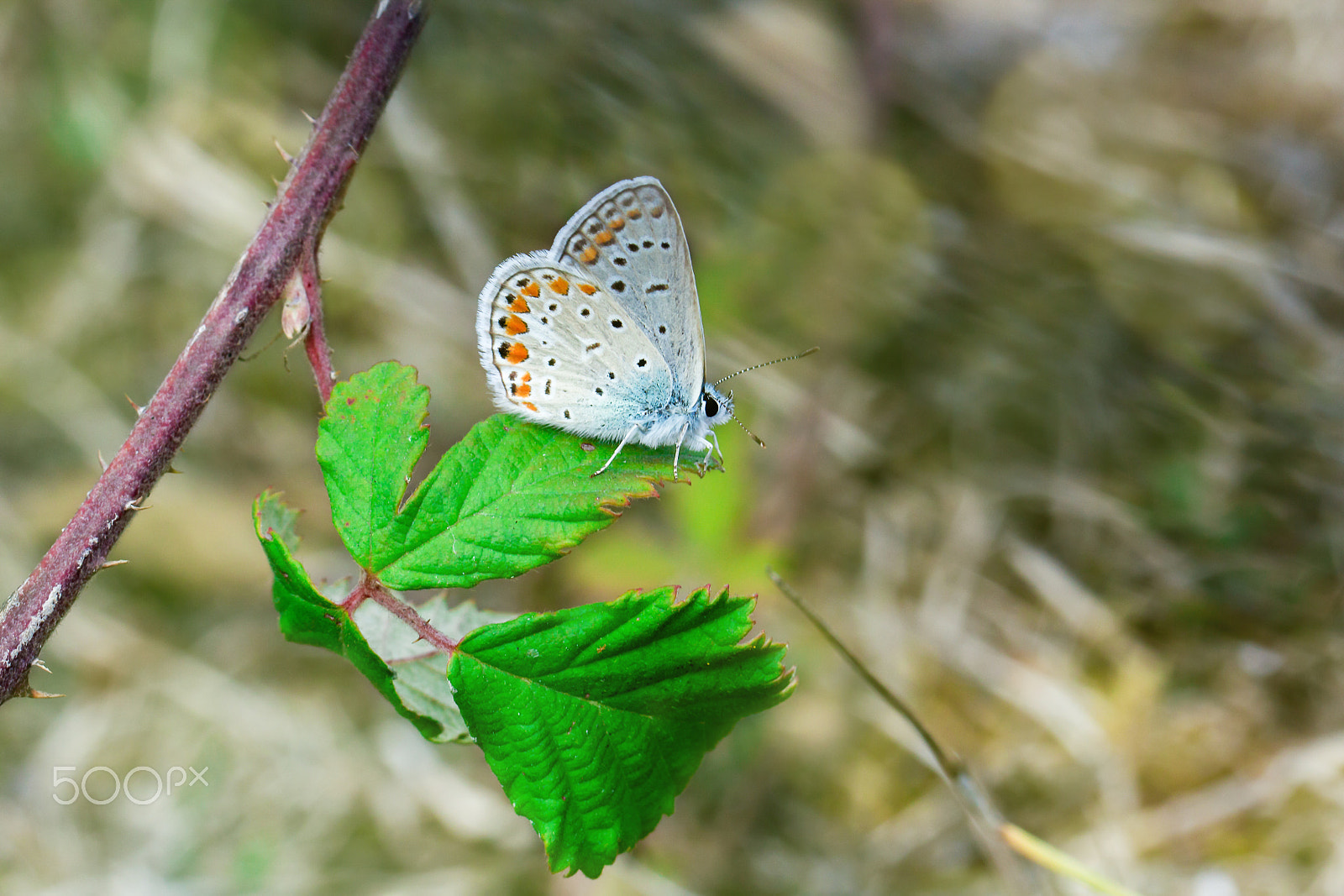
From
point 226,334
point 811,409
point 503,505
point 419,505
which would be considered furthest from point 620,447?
point 811,409

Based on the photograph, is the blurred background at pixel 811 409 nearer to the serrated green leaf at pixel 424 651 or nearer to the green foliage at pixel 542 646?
the serrated green leaf at pixel 424 651

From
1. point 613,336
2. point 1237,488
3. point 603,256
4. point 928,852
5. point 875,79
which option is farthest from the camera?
point 875,79

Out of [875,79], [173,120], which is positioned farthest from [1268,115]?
[173,120]

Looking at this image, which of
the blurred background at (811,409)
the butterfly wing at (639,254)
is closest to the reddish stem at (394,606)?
the butterfly wing at (639,254)

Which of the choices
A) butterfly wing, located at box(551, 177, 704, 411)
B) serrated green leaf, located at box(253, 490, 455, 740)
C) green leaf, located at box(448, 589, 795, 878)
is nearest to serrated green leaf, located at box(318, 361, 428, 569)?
serrated green leaf, located at box(253, 490, 455, 740)

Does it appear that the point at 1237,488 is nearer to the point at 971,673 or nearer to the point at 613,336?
the point at 971,673

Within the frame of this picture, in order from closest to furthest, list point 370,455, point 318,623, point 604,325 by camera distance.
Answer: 1. point 318,623
2. point 370,455
3. point 604,325

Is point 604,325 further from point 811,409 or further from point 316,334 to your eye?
point 811,409
